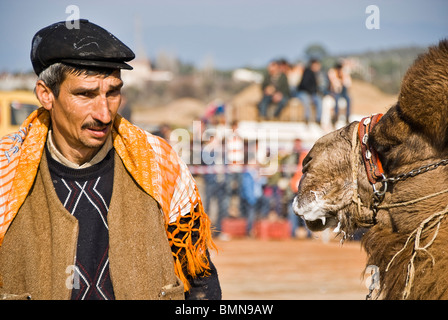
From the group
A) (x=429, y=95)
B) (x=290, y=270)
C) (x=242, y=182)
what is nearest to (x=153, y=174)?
(x=429, y=95)

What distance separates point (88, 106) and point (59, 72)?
0.62ft

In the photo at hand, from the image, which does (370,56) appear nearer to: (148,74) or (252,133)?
(148,74)

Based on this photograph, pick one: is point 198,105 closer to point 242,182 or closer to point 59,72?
point 242,182

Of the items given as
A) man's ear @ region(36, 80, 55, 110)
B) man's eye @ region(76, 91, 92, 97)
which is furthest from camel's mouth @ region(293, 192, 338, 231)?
man's ear @ region(36, 80, 55, 110)

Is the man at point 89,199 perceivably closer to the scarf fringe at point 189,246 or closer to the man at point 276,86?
the scarf fringe at point 189,246

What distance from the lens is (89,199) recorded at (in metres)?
2.82

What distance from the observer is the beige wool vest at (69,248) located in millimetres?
2645

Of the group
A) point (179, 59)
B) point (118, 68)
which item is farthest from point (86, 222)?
point (179, 59)

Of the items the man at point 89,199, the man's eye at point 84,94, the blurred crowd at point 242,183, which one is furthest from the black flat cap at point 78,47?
the blurred crowd at point 242,183

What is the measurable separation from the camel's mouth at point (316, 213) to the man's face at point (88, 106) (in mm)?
1101

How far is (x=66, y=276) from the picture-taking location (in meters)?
2.67

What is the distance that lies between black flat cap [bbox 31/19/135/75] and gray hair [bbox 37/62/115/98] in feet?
0.08

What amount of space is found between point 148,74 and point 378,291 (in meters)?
59.3

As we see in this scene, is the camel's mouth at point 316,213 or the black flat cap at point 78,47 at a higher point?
the black flat cap at point 78,47
